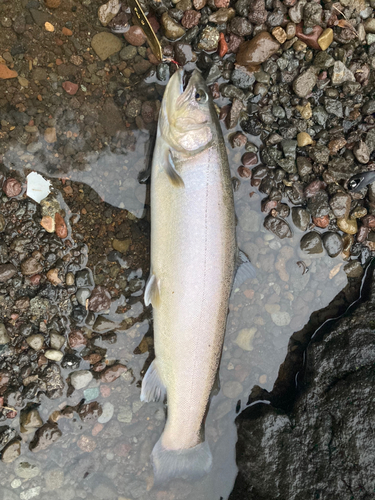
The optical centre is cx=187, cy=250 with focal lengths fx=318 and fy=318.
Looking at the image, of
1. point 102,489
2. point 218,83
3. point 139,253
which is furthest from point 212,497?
point 218,83

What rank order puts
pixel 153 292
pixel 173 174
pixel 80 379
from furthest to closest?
pixel 80 379 → pixel 153 292 → pixel 173 174

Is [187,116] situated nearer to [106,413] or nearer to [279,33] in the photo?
[279,33]

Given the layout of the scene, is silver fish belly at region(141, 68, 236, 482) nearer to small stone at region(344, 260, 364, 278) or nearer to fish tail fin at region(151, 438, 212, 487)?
fish tail fin at region(151, 438, 212, 487)

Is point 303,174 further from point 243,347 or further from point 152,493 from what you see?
point 152,493

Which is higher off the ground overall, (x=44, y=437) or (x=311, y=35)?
(x=311, y=35)

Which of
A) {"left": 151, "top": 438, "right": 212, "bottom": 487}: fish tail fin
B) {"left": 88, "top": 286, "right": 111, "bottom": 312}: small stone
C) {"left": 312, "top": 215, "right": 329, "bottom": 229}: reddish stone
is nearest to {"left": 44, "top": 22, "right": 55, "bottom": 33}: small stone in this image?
{"left": 88, "top": 286, "right": 111, "bottom": 312}: small stone

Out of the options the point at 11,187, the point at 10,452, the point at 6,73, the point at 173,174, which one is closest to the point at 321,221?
the point at 173,174

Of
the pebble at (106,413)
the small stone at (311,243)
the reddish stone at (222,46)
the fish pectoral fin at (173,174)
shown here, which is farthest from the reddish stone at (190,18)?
the pebble at (106,413)
